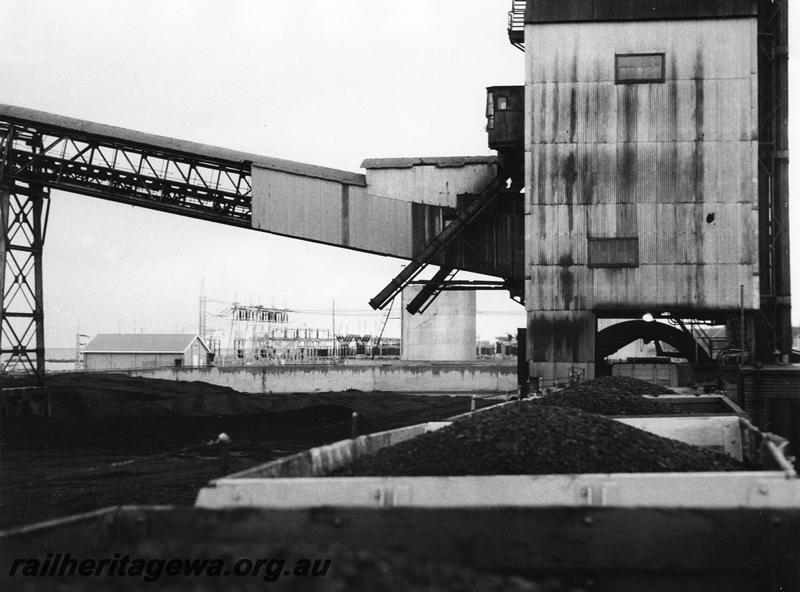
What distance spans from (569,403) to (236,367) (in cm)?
4256

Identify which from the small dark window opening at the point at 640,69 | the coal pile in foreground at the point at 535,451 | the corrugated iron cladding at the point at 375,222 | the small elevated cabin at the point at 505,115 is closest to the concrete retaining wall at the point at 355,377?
the corrugated iron cladding at the point at 375,222

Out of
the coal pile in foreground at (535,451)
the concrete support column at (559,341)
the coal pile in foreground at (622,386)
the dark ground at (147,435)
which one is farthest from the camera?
the concrete support column at (559,341)

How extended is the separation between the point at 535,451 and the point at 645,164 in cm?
1996

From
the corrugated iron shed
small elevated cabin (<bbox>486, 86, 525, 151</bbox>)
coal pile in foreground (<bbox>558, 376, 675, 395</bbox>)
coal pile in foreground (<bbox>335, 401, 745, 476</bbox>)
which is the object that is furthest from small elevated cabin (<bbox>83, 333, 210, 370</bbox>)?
coal pile in foreground (<bbox>335, 401, 745, 476</bbox>)

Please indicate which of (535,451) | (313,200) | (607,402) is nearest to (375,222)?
(313,200)

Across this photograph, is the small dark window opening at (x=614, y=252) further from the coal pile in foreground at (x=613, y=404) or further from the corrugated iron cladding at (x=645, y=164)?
the coal pile in foreground at (x=613, y=404)

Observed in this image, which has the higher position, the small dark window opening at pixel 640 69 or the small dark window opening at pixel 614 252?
the small dark window opening at pixel 640 69

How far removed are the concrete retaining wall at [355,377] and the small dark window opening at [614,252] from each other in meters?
26.4

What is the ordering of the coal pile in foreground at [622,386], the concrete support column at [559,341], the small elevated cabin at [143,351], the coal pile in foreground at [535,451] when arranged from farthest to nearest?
the small elevated cabin at [143,351], the concrete support column at [559,341], the coal pile in foreground at [622,386], the coal pile in foreground at [535,451]

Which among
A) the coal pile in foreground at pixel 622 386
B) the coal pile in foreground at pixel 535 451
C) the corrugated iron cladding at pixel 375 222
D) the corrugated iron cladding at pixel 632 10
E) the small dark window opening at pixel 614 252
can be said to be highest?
the corrugated iron cladding at pixel 632 10

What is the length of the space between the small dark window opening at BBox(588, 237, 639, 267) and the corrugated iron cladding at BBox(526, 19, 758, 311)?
16 centimetres

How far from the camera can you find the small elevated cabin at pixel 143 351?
225 feet

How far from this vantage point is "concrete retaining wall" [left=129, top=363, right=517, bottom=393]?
51250 mm

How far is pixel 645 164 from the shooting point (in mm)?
24609
